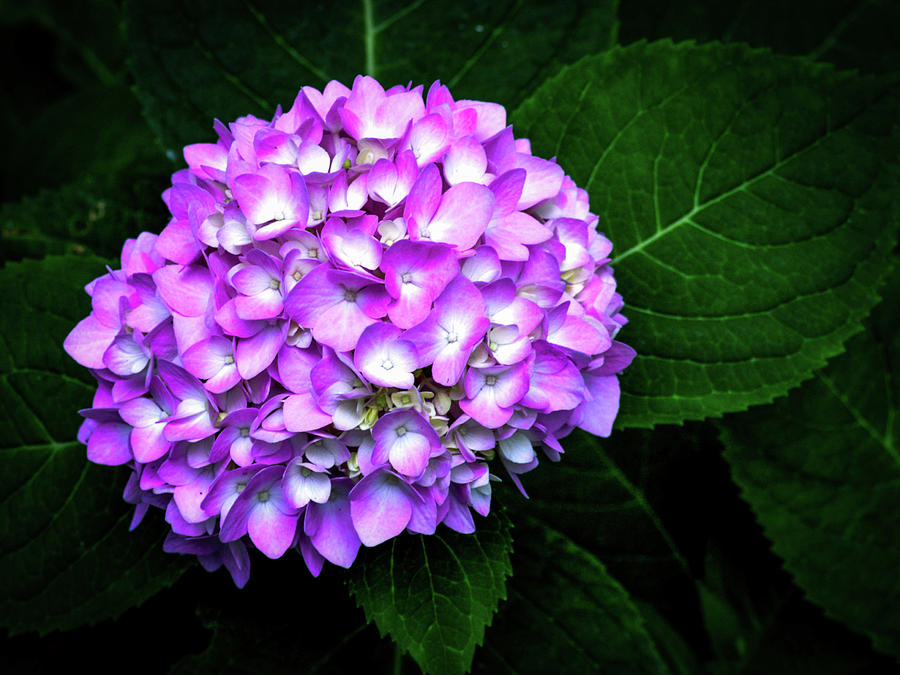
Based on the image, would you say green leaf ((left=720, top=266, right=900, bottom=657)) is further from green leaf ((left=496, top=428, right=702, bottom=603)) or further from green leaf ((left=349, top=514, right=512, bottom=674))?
green leaf ((left=349, top=514, right=512, bottom=674))

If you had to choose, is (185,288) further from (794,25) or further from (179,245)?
(794,25)

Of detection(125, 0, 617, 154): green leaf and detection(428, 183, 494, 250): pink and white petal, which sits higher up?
detection(125, 0, 617, 154): green leaf

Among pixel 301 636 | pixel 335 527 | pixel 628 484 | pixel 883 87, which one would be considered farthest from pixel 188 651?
pixel 883 87

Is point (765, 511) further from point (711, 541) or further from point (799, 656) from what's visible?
point (799, 656)

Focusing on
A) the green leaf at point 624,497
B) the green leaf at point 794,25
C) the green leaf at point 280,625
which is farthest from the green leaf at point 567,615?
the green leaf at point 794,25

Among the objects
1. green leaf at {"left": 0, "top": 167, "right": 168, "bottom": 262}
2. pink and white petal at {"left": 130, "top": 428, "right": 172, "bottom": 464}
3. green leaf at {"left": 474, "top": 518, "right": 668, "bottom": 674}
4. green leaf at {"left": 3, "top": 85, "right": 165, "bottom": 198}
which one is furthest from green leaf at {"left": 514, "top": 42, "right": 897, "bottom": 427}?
green leaf at {"left": 3, "top": 85, "right": 165, "bottom": 198}

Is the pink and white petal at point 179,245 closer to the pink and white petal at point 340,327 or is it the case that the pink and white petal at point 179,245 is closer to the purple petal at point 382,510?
the pink and white petal at point 340,327
